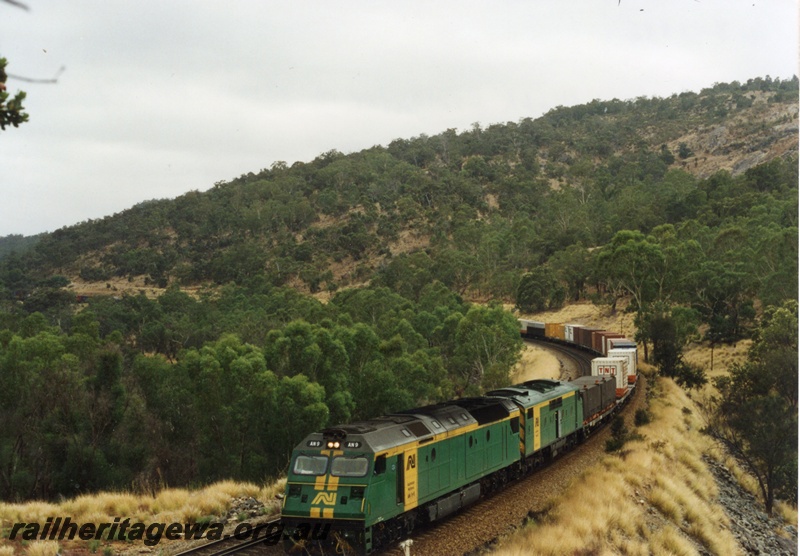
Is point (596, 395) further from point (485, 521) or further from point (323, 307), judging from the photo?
point (323, 307)

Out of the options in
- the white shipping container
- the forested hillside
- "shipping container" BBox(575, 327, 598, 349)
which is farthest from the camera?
A: "shipping container" BBox(575, 327, 598, 349)

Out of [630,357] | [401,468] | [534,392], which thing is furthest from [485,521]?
[630,357]

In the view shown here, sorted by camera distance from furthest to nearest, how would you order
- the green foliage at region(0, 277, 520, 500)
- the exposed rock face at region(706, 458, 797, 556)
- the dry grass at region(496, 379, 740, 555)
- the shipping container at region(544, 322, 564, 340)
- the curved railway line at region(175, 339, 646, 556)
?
the shipping container at region(544, 322, 564, 340) < the green foliage at region(0, 277, 520, 500) < the exposed rock face at region(706, 458, 797, 556) < the dry grass at region(496, 379, 740, 555) < the curved railway line at region(175, 339, 646, 556)

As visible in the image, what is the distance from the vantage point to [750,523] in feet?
113

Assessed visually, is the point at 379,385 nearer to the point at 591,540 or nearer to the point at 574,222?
the point at 591,540

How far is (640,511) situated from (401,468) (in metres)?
10.8

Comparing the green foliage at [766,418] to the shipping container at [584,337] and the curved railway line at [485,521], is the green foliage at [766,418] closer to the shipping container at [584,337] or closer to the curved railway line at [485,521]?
the curved railway line at [485,521]

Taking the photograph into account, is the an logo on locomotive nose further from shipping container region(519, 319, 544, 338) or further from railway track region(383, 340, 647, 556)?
shipping container region(519, 319, 544, 338)

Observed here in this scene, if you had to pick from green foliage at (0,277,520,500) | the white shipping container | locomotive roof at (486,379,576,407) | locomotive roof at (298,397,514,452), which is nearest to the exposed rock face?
locomotive roof at (486,379,576,407)

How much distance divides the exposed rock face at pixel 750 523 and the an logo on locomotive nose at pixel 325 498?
778 inches

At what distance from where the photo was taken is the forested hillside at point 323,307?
46188 mm

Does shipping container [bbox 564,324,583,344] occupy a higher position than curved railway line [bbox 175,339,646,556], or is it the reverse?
curved railway line [bbox 175,339,646,556]

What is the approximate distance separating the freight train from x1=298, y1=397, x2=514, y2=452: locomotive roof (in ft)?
0.11

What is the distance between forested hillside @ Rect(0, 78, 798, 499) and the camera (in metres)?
46.2
